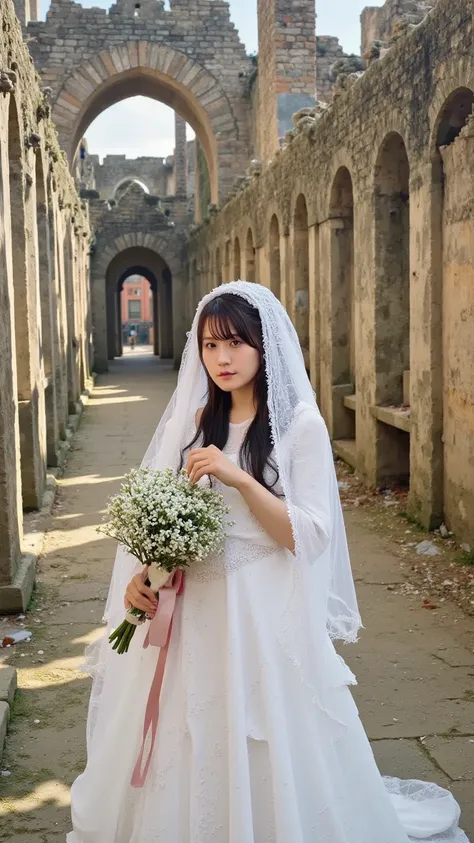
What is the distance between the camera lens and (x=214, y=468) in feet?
8.19

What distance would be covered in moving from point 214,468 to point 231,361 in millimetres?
341

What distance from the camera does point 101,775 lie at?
278 centimetres

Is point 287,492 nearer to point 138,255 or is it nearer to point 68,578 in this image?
point 68,578

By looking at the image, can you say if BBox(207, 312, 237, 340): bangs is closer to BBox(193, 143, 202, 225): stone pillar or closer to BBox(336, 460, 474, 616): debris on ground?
BBox(336, 460, 474, 616): debris on ground

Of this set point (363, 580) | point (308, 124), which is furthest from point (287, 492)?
point (308, 124)

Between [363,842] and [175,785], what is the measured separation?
565 millimetres

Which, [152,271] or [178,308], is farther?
[152,271]

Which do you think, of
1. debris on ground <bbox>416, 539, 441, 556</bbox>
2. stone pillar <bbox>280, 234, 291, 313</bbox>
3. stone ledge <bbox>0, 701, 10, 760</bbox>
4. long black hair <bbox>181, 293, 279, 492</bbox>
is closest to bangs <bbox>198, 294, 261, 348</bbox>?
long black hair <bbox>181, 293, 279, 492</bbox>

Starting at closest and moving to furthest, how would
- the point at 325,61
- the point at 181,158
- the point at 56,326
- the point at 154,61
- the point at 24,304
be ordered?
the point at 24,304
the point at 56,326
the point at 325,61
the point at 154,61
the point at 181,158

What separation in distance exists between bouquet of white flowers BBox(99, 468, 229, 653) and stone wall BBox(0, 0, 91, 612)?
293 cm

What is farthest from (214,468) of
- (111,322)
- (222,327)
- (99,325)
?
(111,322)

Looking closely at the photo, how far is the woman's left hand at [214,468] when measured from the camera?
98.4 inches

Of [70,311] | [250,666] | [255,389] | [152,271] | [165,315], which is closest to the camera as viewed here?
[250,666]

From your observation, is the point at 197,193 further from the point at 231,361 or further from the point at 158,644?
the point at 158,644
